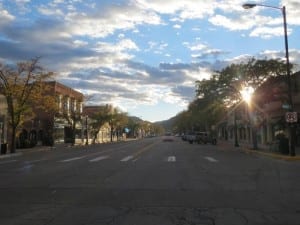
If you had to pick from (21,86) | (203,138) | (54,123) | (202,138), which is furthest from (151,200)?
(54,123)

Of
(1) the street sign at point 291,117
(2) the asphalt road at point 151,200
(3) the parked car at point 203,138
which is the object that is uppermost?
(1) the street sign at point 291,117

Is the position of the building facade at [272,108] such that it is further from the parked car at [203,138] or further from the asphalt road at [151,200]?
the asphalt road at [151,200]

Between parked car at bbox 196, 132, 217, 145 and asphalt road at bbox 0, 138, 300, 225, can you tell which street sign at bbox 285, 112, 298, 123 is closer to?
asphalt road at bbox 0, 138, 300, 225

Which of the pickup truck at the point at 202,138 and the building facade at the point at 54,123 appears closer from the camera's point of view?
the building facade at the point at 54,123

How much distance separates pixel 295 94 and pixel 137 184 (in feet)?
113

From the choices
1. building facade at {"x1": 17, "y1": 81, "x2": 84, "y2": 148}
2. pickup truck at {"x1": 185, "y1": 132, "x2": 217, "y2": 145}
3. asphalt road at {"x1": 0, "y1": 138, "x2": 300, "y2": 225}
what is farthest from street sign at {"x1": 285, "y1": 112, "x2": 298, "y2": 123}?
pickup truck at {"x1": 185, "y1": 132, "x2": 217, "y2": 145}

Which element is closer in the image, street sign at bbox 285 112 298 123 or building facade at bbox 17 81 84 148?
street sign at bbox 285 112 298 123

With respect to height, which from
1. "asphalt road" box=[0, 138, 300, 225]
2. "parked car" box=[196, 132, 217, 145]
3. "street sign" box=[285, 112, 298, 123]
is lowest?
"asphalt road" box=[0, 138, 300, 225]

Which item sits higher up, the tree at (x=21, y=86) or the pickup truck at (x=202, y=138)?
the tree at (x=21, y=86)

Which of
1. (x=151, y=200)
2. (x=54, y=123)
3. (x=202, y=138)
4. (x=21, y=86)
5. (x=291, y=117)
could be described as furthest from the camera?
(x=54, y=123)

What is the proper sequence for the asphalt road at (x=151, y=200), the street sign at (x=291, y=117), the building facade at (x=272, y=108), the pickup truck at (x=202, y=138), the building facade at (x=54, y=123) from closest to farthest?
the asphalt road at (x=151, y=200), the street sign at (x=291, y=117), the building facade at (x=272, y=108), the building facade at (x=54, y=123), the pickup truck at (x=202, y=138)

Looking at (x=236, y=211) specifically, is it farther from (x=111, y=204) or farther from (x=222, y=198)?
(x=111, y=204)

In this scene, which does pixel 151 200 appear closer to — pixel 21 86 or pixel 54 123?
pixel 21 86

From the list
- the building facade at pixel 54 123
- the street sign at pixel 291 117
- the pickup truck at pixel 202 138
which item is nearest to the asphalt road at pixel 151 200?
the street sign at pixel 291 117
